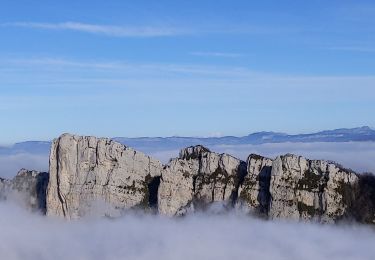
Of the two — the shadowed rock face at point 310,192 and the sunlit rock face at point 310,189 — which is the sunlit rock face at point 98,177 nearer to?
the shadowed rock face at point 310,192

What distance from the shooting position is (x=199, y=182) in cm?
17362

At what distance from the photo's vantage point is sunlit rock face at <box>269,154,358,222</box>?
158375mm

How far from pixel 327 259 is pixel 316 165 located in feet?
85.0

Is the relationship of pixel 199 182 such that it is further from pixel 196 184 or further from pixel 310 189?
pixel 310 189

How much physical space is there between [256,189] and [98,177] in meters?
40.8

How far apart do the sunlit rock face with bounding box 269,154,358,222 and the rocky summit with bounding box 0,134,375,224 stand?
0.74 feet

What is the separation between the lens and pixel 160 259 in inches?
7825

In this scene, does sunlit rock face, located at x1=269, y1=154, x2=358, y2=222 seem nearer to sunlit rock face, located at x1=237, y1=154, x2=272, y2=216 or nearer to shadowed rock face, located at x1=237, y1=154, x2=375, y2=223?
shadowed rock face, located at x1=237, y1=154, x2=375, y2=223

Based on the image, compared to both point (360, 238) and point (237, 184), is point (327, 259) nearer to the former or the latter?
point (360, 238)

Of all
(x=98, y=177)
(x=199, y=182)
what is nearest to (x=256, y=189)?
(x=199, y=182)

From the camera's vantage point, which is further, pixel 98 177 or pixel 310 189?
pixel 98 177

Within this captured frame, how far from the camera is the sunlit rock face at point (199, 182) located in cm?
17212

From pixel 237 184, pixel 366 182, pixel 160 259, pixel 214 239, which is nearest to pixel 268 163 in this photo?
pixel 237 184

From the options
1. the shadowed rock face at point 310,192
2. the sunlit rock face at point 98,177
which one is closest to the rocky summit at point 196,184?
the sunlit rock face at point 98,177
